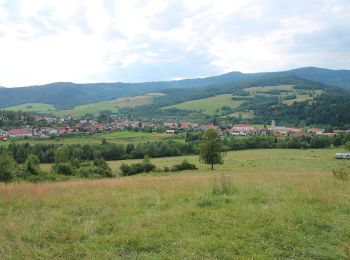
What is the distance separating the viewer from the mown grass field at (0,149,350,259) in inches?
240

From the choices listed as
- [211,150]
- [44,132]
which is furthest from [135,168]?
[44,132]

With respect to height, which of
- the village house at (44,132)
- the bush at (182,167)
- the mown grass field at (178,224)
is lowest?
the village house at (44,132)

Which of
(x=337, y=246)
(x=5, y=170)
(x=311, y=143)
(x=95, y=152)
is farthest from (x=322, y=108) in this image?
(x=337, y=246)

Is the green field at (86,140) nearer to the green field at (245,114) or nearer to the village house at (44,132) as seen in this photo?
the village house at (44,132)

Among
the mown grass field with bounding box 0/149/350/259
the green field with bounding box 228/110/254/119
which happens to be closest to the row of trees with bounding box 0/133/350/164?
the mown grass field with bounding box 0/149/350/259

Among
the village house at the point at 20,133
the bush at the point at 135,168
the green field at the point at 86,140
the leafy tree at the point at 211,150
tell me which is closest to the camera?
the bush at the point at 135,168

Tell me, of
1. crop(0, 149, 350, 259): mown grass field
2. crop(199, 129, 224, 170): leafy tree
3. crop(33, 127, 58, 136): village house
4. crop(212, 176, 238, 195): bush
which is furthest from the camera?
crop(33, 127, 58, 136): village house

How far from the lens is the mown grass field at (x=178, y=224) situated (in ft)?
20.0

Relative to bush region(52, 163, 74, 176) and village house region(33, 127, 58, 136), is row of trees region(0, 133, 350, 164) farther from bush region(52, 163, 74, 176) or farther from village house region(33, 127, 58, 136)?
village house region(33, 127, 58, 136)

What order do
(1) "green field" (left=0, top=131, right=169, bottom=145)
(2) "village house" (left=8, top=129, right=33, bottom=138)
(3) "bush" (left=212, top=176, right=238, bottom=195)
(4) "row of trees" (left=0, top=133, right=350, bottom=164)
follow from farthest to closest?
(2) "village house" (left=8, top=129, right=33, bottom=138) < (1) "green field" (left=0, top=131, right=169, bottom=145) < (4) "row of trees" (left=0, top=133, right=350, bottom=164) < (3) "bush" (left=212, top=176, right=238, bottom=195)

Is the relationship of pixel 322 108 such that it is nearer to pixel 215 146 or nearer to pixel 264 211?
pixel 215 146

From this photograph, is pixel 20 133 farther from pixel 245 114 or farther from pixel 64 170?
pixel 245 114

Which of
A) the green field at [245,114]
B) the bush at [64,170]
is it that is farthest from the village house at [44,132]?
the green field at [245,114]

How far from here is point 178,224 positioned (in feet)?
24.7
